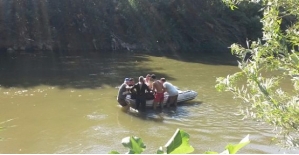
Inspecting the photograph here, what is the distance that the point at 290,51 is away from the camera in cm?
371

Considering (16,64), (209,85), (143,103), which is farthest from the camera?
(16,64)

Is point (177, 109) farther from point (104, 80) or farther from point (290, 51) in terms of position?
point (290, 51)

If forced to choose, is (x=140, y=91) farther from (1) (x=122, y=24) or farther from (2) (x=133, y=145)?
(1) (x=122, y=24)

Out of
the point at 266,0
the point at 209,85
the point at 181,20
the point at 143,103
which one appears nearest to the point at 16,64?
the point at 209,85

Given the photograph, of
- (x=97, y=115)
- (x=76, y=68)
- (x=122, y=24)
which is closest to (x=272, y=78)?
(x=97, y=115)

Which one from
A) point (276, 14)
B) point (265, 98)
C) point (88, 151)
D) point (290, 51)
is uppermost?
point (276, 14)

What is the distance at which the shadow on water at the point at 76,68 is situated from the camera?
17625 mm

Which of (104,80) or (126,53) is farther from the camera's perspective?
(126,53)

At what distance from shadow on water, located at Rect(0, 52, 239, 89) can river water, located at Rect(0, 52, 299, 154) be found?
Result: 38mm

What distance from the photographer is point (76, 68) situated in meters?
21.3

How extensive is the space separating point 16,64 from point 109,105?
996cm

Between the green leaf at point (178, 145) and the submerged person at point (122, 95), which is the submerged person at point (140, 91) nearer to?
the submerged person at point (122, 95)

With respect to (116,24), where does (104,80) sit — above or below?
below

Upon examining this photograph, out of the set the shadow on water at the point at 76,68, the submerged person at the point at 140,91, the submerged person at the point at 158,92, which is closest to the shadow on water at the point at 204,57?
the shadow on water at the point at 76,68
